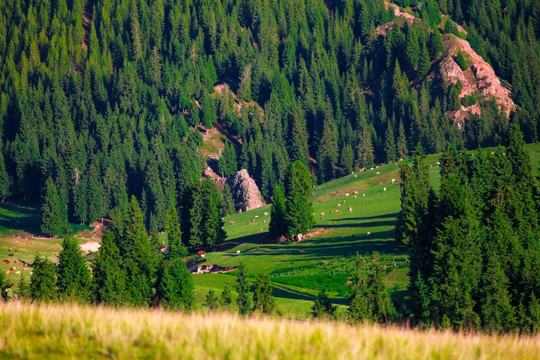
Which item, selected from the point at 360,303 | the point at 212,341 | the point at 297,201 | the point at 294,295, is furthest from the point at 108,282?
the point at 297,201

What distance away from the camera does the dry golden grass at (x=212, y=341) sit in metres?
13.9

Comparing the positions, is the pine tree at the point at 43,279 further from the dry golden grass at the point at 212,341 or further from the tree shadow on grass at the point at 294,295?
the dry golden grass at the point at 212,341

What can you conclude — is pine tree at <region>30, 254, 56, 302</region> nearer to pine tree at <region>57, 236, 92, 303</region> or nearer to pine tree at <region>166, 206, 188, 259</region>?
pine tree at <region>57, 236, 92, 303</region>

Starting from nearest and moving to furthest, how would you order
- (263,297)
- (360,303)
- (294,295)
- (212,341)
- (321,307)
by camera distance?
(212,341), (360,303), (321,307), (263,297), (294,295)

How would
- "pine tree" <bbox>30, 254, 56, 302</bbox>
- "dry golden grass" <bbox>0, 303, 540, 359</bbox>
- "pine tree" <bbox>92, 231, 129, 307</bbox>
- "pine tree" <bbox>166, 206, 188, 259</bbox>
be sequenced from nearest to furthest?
"dry golden grass" <bbox>0, 303, 540, 359</bbox>, "pine tree" <bbox>30, 254, 56, 302</bbox>, "pine tree" <bbox>92, 231, 129, 307</bbox>, "pine tree" <bbox>166, 206, 188, 259</bbox>

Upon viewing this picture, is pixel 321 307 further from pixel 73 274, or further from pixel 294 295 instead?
pixel 73 274

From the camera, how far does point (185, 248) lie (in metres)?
130

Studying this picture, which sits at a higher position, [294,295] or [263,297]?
[263,297]

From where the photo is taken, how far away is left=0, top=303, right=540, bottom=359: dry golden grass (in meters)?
13.9

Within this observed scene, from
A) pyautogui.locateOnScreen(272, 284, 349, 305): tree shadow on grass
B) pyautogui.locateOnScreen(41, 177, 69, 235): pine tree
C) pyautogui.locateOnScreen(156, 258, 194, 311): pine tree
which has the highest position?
pyautogui.locateOnScreen(41, 177, 69, 235): pine tree

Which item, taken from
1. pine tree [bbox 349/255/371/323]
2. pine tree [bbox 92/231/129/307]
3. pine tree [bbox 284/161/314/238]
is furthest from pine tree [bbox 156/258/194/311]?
pine tree [bbox 284/161/314/238]

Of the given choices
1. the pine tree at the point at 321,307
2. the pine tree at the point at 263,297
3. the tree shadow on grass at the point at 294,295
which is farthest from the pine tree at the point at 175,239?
the pine tree at the point at 321,307

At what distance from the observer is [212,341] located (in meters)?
14.2

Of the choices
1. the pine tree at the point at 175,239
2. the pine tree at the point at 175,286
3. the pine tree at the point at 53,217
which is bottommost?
the pine tree at the point at 175,286
